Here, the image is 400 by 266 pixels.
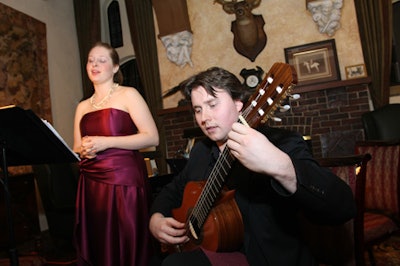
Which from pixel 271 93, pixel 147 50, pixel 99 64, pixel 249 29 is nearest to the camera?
pixel 271 93

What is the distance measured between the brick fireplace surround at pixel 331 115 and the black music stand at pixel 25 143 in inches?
126

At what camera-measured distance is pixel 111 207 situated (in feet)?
6.21

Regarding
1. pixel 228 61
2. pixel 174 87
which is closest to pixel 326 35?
pixel 228 61

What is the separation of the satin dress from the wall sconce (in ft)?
12.7

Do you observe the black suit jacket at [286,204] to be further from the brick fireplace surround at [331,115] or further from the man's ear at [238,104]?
the brick fireplace surround at [331,115]

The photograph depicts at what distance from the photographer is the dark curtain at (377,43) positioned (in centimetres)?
459

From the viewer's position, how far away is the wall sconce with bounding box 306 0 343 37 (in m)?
4.76

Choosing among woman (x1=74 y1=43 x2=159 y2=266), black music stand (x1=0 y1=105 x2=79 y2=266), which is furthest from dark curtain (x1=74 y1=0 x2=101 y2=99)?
black music stand (x1=0 y1=105 x2=79 y2=266)

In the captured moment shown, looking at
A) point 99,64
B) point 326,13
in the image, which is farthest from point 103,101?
point 326,13

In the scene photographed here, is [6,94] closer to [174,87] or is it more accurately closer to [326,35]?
[174,87]

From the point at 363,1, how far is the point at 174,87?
10.0 feet

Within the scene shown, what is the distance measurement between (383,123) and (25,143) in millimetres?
4140

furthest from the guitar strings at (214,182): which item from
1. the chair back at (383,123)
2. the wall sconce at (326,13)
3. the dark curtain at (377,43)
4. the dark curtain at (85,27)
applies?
the dark curtain at (85,27)

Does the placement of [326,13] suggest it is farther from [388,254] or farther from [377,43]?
[388,254]
